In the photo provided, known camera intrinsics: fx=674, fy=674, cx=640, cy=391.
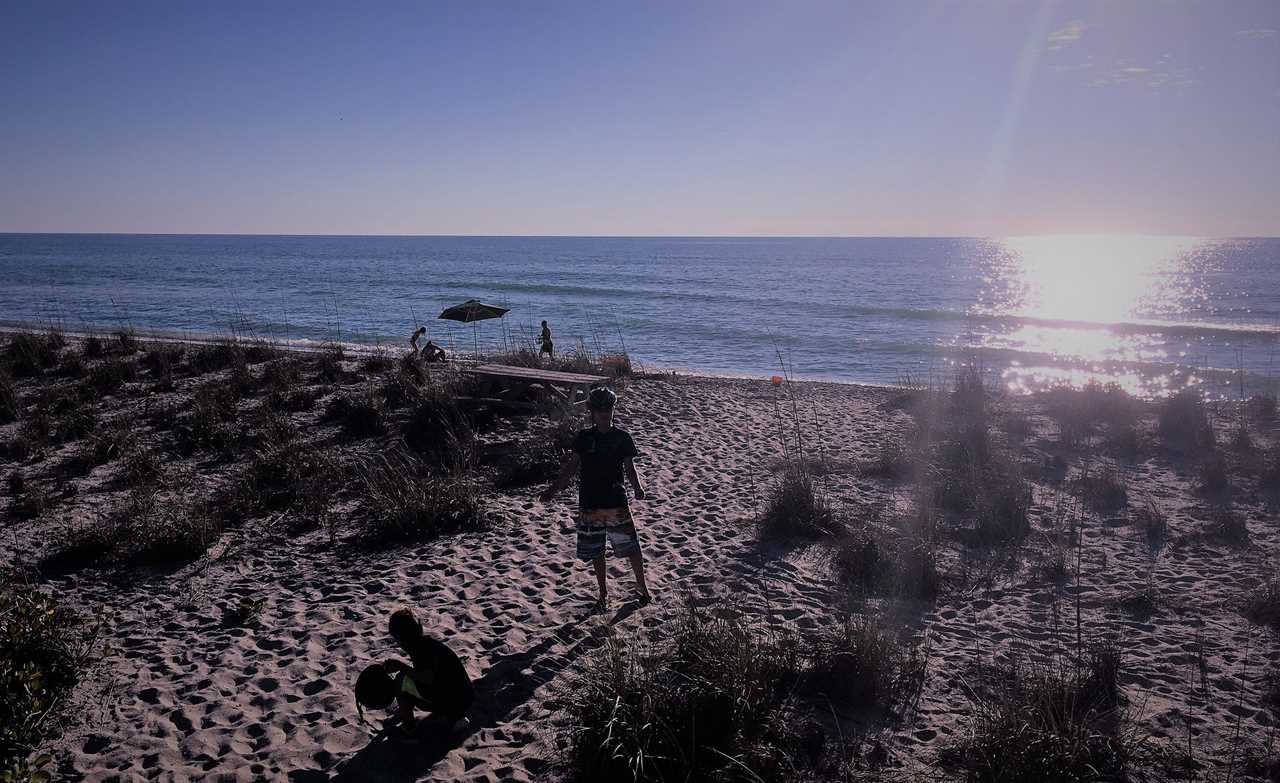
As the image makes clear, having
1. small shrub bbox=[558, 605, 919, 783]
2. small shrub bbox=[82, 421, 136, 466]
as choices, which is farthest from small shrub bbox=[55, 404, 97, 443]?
small shrub bbox=[558, 605, 919, 783]

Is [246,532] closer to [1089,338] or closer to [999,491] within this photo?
[999,491]

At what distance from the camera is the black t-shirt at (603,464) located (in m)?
4.83

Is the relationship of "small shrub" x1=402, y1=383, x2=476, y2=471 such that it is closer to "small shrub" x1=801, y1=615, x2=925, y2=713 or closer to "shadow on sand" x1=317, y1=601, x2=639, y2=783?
"shadow on sand" x1=317, y1=601, x2=639, y2=783

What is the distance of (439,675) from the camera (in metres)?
3.62

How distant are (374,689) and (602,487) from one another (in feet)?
6.36

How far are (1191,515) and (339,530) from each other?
8942 millimetres

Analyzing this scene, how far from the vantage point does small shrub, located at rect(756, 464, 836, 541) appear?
6664 mm

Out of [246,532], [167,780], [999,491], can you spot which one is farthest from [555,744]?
[999,491]

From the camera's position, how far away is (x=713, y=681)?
11.8 feet

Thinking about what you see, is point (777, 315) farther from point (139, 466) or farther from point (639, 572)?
point (639, 572)

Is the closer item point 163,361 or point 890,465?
point 890,465

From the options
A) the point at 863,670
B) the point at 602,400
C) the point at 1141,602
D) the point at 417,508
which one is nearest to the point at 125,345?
the point at 417,508

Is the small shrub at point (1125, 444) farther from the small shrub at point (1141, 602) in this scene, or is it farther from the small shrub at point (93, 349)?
the small shrub at point (93, 349)

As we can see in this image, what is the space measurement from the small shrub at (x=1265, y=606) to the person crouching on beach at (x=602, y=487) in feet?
15.3
